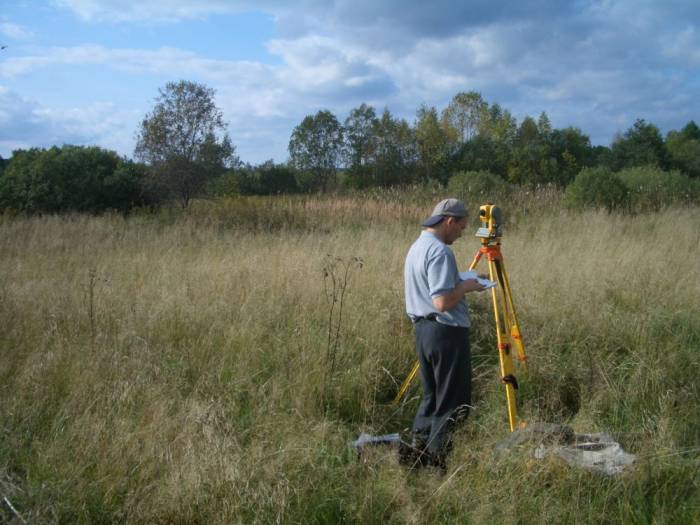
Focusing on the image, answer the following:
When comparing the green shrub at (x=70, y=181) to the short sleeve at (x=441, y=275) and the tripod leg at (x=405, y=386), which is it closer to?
the tripod leg at (x=405, y=386)

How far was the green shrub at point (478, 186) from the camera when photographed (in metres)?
14.0

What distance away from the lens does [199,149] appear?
12906mm

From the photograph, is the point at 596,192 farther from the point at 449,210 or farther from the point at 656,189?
the point at 449,210

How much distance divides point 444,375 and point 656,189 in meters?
12.8

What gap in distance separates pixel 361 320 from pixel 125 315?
86.6 inches

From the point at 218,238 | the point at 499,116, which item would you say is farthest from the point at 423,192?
the point at 499,116

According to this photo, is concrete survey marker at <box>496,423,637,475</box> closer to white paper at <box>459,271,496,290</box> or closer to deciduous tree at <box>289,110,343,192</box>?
white paper at <box>459,271,496,290</box>

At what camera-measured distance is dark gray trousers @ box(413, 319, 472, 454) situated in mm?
3680

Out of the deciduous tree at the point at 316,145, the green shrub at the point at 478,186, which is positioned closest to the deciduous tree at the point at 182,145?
the green shrub at the point at 478,186

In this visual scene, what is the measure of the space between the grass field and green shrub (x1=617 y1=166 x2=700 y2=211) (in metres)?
5.83

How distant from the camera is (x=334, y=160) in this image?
33.2 metres

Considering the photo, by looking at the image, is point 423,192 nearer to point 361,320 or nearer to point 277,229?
point 277,229

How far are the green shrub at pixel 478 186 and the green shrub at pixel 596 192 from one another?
182 centimetres

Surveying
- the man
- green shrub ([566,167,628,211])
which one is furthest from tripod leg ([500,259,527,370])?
green shrub ([566,167,628,211])
